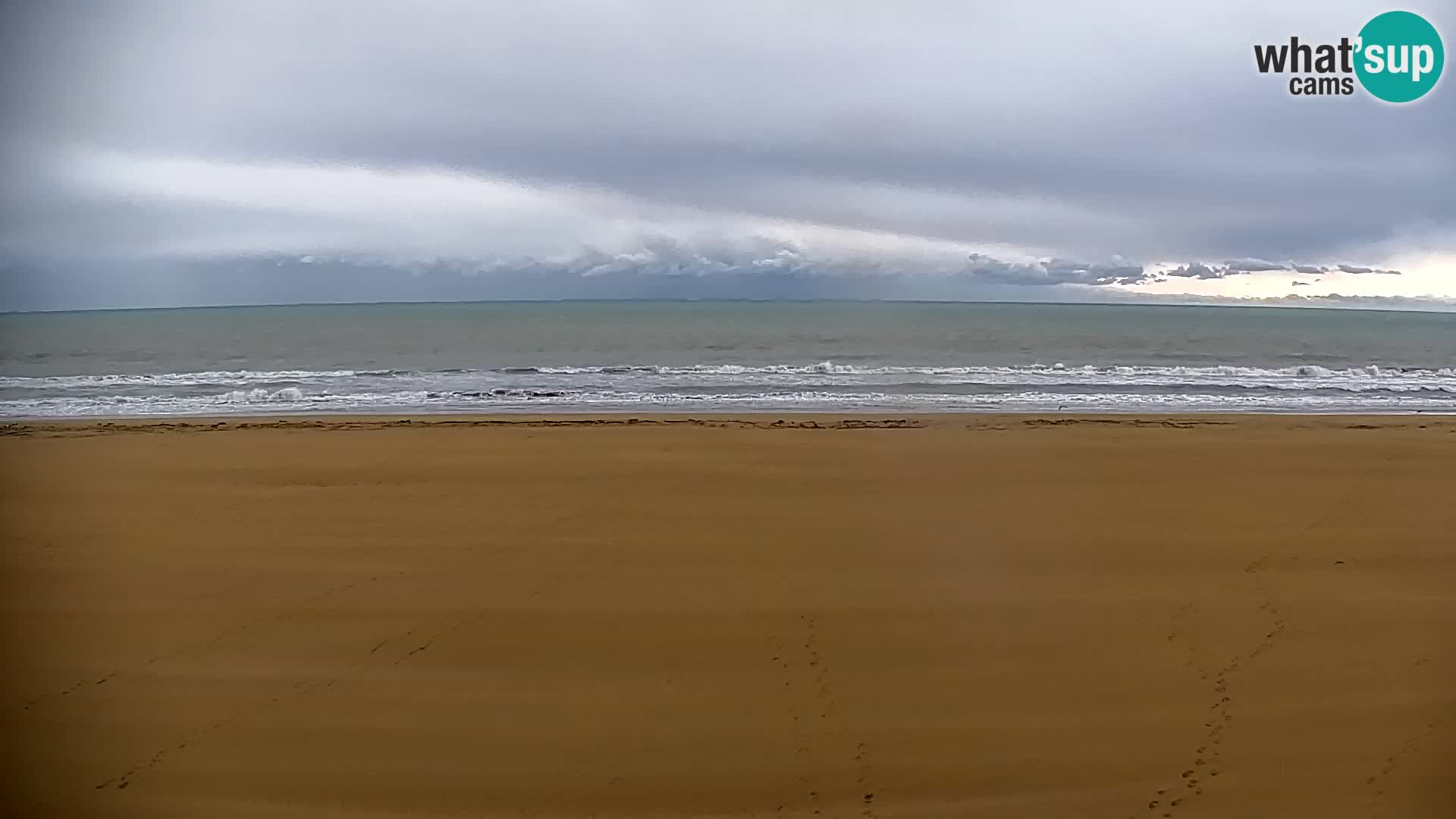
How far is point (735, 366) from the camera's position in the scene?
14.8 m

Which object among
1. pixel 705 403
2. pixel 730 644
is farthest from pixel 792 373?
pixel 730 644

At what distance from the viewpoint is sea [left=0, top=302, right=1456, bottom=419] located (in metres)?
9.71

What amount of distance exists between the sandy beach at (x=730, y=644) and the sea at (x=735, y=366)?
128cm

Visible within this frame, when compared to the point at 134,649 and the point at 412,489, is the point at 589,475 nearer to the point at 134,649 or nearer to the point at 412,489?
the point at 412,489

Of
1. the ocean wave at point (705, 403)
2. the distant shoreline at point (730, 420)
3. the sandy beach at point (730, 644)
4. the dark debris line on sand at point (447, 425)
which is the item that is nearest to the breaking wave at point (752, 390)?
the ocean wave at point (705, 403)

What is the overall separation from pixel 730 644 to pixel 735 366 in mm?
11820

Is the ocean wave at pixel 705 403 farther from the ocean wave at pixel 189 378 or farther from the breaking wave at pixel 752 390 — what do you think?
the ocean wave at pixel 189 378

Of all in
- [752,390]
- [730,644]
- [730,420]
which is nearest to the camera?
[730,644]

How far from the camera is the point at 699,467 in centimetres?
599

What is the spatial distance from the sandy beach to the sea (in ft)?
4.20

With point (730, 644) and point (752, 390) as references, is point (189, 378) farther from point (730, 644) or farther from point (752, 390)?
point (730, 644)

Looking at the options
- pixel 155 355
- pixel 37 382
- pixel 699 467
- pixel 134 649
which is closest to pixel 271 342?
pixel 155 355

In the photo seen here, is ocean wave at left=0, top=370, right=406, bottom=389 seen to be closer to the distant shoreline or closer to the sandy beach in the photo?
the distant shoreline

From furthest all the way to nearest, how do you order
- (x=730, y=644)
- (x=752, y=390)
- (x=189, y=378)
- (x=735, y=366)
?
(x=735, y=366)
(x=189, y=378)
(x=752, y=390)
(x=730, y=644)
